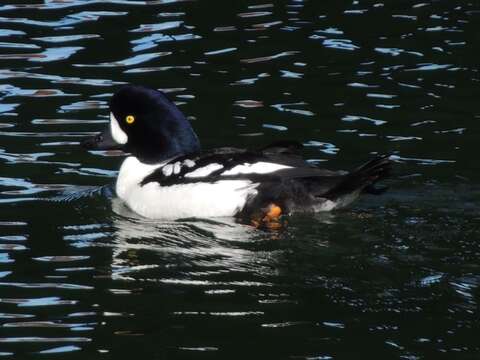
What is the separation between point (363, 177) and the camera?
1066 centimetres

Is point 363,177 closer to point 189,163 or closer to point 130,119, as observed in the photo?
point 189,163

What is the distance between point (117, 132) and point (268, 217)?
1.85m

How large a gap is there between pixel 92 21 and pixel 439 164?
5.86 meters

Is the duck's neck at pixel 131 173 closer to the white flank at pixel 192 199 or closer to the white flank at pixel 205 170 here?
the white flank at pixel 192 199

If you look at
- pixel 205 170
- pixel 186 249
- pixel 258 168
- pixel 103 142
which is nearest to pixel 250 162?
pixel 258 168

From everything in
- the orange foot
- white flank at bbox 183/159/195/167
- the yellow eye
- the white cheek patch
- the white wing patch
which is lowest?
the orange foot

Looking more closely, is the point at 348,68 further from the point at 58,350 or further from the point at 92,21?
the point at 58,350

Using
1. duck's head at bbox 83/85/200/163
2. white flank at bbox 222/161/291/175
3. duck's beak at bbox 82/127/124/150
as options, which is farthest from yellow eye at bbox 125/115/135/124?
white flank at bbox 222/161/291/175

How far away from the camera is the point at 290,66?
15.0 metres

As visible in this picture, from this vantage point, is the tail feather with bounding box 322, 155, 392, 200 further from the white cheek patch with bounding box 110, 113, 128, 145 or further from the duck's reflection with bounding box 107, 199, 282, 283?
the white cheek patch with bounding box 110, 113, 128, 145

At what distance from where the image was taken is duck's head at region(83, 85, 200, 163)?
1174cm

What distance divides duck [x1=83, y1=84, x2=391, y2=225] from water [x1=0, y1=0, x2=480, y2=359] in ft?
0.58

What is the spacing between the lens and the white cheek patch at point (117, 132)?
39.5 feet

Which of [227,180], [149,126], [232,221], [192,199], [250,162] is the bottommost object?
[232,221]
